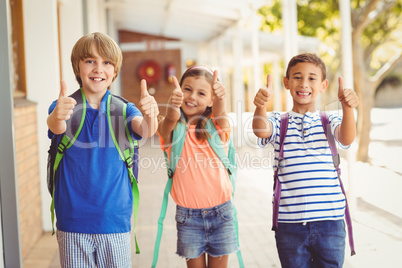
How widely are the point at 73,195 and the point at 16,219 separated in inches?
32.3

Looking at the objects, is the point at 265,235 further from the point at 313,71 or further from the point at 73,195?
the point at 73,195

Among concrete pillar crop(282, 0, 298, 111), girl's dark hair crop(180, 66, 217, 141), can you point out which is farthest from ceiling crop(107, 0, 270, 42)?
girl's dark hair crop(180, 66, 217, 141)

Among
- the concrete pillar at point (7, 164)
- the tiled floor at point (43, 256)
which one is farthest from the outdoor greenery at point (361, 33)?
the concrete pillar at point (7, 164)

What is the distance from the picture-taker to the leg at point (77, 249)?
181 cm

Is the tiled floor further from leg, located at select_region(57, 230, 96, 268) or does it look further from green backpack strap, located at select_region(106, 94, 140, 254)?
green backpack strap, located at select_region(106, 94, 140, 254)

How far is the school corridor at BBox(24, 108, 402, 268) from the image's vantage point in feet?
11.6

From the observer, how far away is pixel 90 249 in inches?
71.6

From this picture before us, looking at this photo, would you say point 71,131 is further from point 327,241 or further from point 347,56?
point 347,56

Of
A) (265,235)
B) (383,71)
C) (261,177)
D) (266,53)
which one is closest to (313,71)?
(265,235)

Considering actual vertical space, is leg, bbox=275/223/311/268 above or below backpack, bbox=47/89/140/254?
below

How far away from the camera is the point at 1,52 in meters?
2.38

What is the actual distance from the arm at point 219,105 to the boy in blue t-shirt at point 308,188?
187 mm

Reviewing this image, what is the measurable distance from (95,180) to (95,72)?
0.41 meters

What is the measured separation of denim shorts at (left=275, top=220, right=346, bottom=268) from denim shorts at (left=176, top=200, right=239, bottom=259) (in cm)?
32
